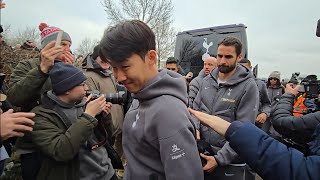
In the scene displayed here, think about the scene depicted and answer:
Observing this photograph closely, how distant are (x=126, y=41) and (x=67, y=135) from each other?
1126mm

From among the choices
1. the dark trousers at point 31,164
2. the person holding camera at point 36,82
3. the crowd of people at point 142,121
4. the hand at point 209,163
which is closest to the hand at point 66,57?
the crowd of people at point 142,121

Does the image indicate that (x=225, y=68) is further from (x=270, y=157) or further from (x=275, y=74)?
(x=275, y=74)

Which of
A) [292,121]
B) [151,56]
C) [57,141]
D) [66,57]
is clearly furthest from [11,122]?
[292,121]

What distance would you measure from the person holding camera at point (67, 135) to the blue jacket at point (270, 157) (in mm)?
1341

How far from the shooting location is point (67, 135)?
2.26 meters

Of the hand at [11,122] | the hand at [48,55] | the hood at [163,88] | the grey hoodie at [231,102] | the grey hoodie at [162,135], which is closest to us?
the grey hoodie at [162,135]

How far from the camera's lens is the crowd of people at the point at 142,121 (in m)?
1.41

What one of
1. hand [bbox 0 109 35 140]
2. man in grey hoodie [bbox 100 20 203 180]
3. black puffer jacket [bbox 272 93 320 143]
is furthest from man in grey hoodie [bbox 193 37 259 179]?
hand [bbox 0 109 35 140]

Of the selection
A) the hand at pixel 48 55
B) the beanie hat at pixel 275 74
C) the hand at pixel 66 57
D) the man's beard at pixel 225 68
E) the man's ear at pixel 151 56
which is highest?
the man's ear at pixel 151 56

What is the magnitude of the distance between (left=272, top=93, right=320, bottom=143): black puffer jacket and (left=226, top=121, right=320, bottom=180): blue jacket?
113cm

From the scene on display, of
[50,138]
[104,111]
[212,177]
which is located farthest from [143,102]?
[212,177]

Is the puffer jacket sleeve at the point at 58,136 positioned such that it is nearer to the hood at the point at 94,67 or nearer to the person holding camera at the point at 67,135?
the person holding camera at the point at 67,135

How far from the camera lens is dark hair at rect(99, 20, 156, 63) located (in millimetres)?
1496

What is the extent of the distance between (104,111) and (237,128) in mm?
1611
